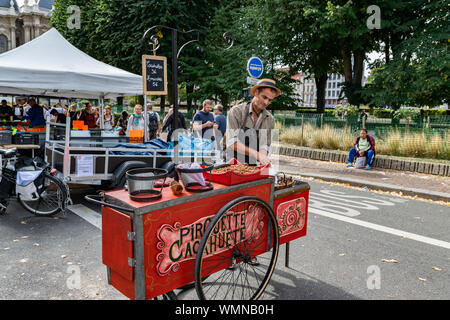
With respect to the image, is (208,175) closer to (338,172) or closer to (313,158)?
(338,172)

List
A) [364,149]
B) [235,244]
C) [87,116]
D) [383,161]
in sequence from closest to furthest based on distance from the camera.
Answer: [235,244] < [383,161] < [364,149] < [87,116]

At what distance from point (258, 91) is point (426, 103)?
57.8ft

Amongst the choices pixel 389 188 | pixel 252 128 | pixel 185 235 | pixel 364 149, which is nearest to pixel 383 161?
pixel 364 149

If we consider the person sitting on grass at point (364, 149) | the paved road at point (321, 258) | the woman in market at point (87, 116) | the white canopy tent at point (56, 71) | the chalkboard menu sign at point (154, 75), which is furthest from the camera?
the woman in market at point (87, 116)

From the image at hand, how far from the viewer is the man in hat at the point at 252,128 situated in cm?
379

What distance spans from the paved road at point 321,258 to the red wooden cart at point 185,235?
26.9 inches

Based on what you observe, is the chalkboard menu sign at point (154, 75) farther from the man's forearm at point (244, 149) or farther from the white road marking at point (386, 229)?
the man's forearm at point (244, 149)

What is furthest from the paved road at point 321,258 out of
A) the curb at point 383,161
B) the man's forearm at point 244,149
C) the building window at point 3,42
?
the building window at point 3,42

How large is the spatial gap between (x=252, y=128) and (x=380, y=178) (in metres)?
6.78

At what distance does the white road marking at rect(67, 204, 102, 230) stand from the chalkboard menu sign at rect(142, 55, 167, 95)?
2.90 meters

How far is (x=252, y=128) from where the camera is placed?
3.95 m

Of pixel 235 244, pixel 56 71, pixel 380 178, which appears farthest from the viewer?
pixel 380 178

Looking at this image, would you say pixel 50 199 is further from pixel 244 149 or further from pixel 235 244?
pixel 235 244

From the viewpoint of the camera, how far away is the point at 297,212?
12.4 feet
